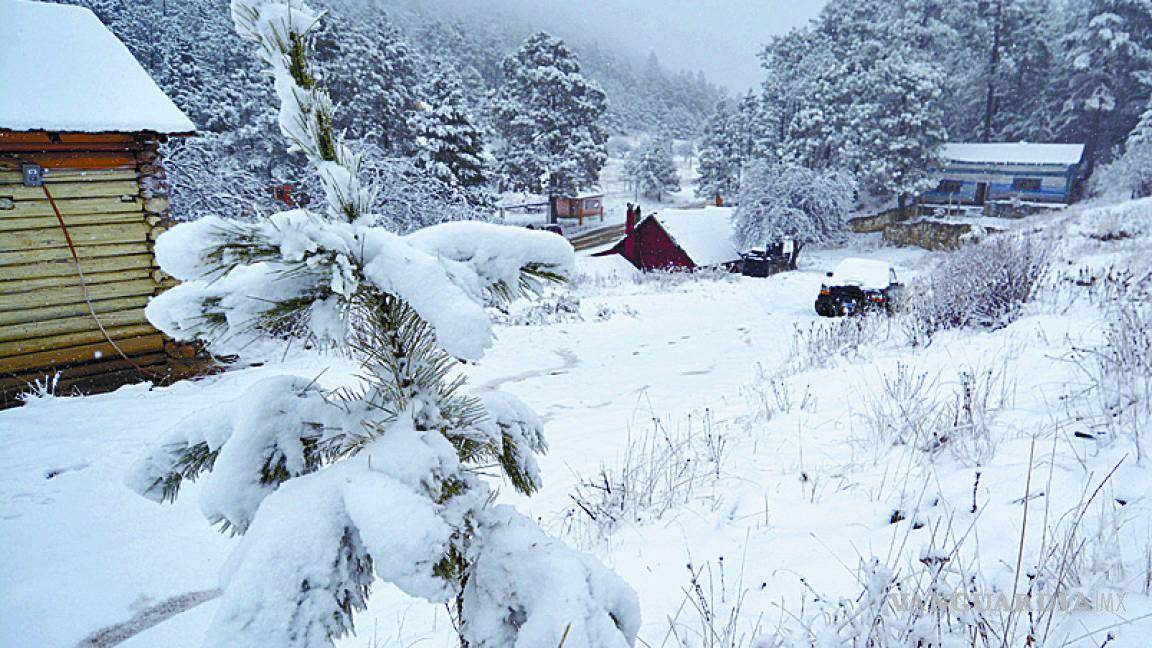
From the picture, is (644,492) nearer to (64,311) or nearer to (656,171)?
(64,311)

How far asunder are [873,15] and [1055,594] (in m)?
46.7

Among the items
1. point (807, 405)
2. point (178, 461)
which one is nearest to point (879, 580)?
point (178, 461)

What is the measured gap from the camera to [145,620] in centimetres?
362

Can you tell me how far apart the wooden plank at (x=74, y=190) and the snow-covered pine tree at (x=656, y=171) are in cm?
4935

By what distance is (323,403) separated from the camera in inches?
62.0

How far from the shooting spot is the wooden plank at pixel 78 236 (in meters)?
6.97

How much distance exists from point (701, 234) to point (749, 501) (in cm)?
2393

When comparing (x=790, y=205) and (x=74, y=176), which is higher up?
(x=74, y=176)

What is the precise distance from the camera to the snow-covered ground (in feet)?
8.64

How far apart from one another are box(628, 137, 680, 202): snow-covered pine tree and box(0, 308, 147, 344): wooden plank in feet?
163

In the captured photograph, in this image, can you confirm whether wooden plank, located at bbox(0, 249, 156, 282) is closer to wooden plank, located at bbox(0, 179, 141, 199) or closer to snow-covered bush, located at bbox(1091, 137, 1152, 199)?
wooden plank, located at bbox(0, 179, 141, 199)

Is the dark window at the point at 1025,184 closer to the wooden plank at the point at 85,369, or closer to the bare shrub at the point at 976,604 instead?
the bare shrub at the point at 976,604

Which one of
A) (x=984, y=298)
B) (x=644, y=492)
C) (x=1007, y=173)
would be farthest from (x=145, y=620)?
(x=1007, y=173)

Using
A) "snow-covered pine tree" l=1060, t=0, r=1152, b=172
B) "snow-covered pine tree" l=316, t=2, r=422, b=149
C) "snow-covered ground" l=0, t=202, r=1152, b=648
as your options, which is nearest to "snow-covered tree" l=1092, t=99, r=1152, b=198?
"snow-covered pine tree" l=1060, t=0, r=1152, b=172
